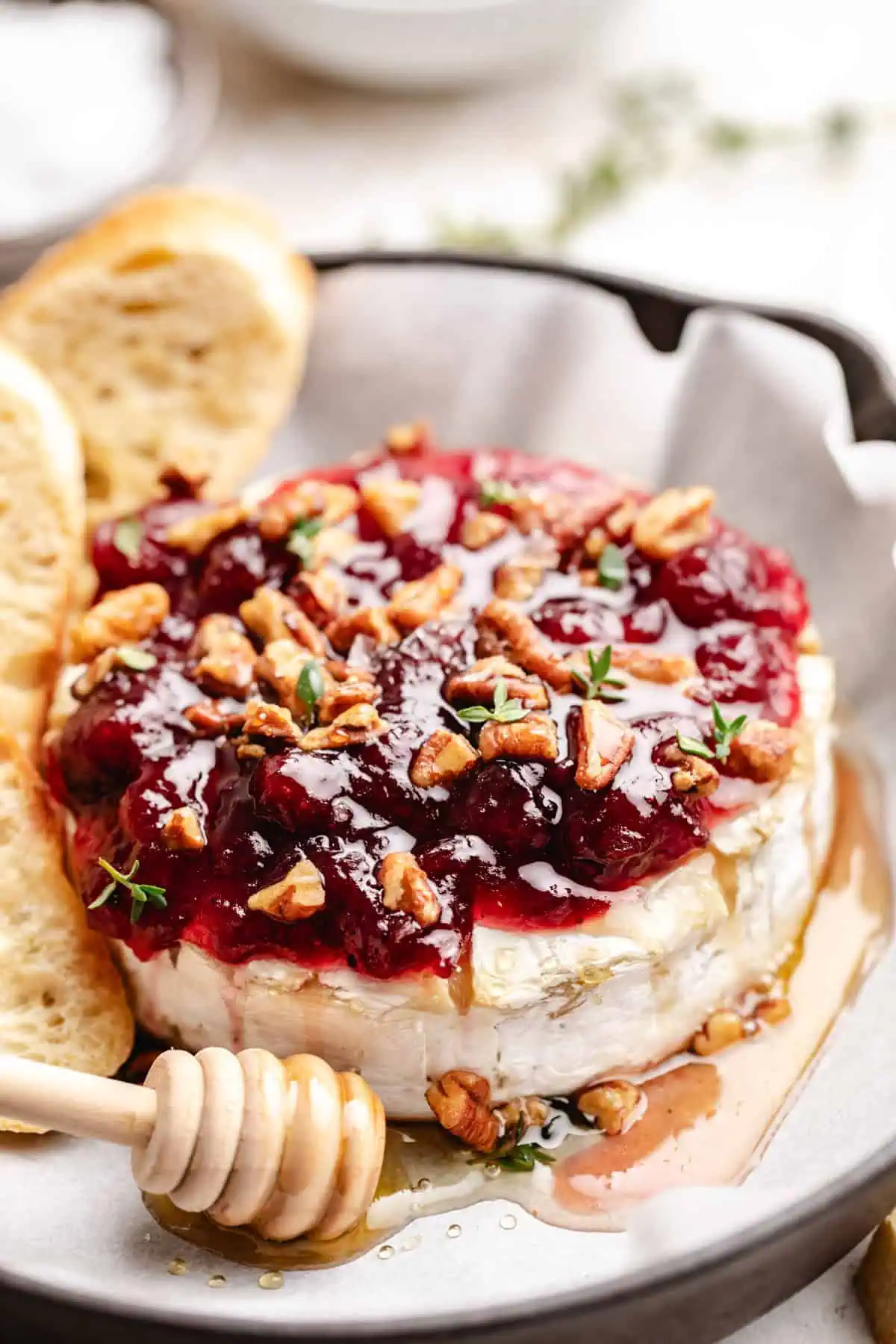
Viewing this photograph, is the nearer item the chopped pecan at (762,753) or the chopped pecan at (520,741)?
the chopped pecan at (520,741)

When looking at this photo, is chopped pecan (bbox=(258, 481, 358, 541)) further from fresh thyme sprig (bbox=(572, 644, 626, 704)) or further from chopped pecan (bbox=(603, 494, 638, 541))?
fresh thyme sprig (bbox=(572, 644, 626, 704))

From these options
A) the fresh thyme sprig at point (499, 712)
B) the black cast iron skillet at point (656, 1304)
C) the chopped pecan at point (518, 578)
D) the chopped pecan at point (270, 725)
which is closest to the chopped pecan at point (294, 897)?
the chopped pecan at point (270, 725)

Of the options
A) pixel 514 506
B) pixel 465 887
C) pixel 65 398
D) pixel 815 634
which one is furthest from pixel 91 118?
pixel 465 887

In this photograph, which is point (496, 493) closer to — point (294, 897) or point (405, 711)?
point (405, 711)

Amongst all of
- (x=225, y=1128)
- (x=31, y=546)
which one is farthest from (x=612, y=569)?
(x=225, y=1128)

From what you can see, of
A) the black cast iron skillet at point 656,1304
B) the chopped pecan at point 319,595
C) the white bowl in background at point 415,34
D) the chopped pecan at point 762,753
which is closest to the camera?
the black cast iron skillet at point 656,1304

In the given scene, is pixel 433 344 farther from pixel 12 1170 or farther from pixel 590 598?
pixel 12 1170

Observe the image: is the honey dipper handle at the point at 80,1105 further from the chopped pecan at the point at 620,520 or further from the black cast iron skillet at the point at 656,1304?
the chopped pecan at the point at 620,520
